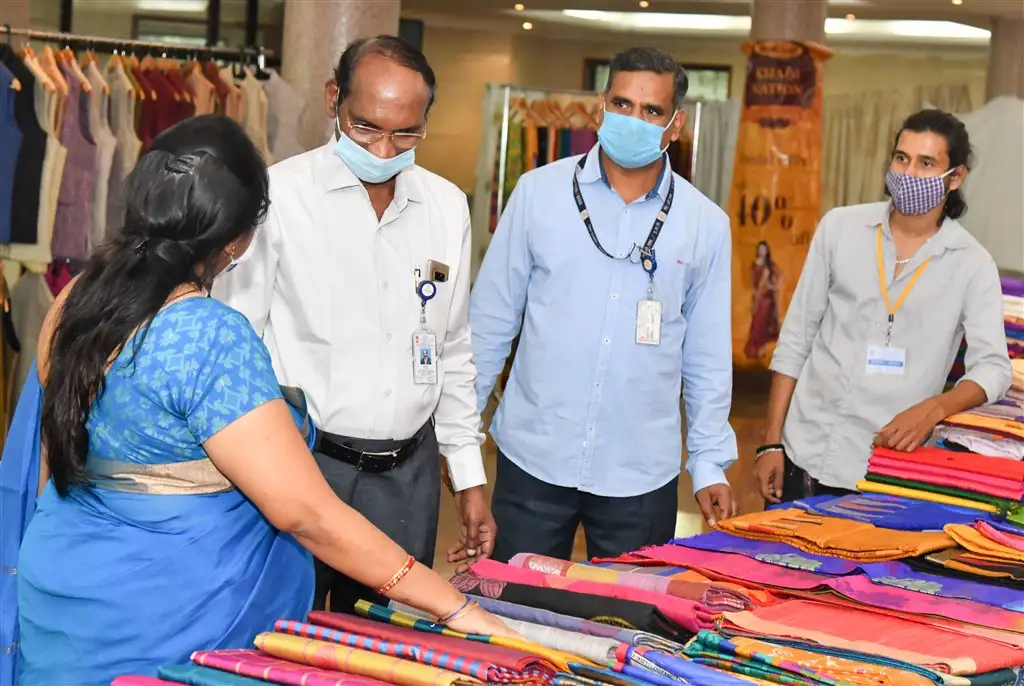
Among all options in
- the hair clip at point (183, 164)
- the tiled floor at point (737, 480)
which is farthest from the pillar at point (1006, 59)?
the hair clip at point (183, 164)

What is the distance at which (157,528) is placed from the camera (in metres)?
1.88

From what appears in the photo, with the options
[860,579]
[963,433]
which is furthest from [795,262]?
[860,579]

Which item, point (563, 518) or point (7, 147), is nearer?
point (563, 518)

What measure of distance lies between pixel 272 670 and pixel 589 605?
498 mm

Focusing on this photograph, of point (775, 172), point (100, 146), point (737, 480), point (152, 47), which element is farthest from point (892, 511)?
point (775, 172)

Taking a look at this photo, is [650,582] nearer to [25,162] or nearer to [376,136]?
[376,136]

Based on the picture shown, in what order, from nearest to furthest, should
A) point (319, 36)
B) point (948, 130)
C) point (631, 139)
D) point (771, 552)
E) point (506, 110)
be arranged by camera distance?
1. point (771, 552)
2. point (631, 139)
3. point (948, 130)
4. point (319, 36)
5. point (506, 110)

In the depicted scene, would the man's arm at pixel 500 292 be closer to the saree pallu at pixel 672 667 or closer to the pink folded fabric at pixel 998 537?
the pink folded fabric at pixel 998 537

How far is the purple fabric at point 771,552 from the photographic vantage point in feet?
7.72

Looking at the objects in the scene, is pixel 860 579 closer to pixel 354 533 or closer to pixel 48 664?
pixel 354 533

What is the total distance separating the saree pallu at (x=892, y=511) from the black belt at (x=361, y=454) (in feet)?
2.84

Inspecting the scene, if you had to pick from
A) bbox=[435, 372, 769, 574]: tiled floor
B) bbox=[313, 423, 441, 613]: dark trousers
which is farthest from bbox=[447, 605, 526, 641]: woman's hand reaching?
bbox=[435, 372, 769, 574]: tiled floor

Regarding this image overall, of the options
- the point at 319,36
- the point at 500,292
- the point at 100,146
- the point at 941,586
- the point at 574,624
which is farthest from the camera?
the point at 319,36

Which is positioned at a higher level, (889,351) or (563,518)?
(889,351)
